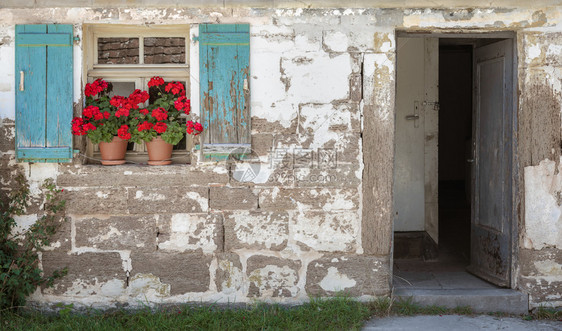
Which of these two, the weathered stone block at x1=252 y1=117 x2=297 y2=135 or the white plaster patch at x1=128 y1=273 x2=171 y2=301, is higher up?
the weathered stone block at x1=252 y1=117 x2=297 y2=135

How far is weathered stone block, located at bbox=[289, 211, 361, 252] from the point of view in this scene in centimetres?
484

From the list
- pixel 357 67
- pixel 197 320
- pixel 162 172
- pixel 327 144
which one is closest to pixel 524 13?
pixel 357 67

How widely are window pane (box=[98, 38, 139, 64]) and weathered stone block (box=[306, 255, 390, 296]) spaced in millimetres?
2405

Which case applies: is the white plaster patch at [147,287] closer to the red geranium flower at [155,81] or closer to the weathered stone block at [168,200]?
the weathered stone block at [168,200]

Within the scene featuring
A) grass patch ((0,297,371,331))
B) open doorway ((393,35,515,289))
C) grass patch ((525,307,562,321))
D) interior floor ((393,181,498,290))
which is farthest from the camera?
interior floor ((393,181,498,290))

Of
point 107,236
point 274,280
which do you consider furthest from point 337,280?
point 107,236

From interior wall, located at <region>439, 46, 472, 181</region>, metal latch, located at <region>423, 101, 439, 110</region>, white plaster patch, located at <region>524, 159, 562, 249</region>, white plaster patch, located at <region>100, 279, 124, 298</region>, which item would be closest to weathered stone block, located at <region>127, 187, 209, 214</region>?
white plaster patch, located at <region>100, 279, 124, 298</region>

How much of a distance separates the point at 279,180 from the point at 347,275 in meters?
0.99

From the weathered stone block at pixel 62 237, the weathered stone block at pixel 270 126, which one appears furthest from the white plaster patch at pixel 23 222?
the weathered stone block at pixel 270 126

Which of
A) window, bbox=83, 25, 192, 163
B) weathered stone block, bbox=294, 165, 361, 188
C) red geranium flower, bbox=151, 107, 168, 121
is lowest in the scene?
weathered stone block, bbox=294, 165, 361, 188

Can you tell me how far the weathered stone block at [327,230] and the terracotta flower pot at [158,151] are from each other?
1.22m

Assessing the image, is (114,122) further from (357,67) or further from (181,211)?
(357,67)

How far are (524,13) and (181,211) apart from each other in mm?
3333

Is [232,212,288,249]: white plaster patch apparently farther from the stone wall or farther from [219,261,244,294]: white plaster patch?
[219,261,244,294]: white plaster patch
